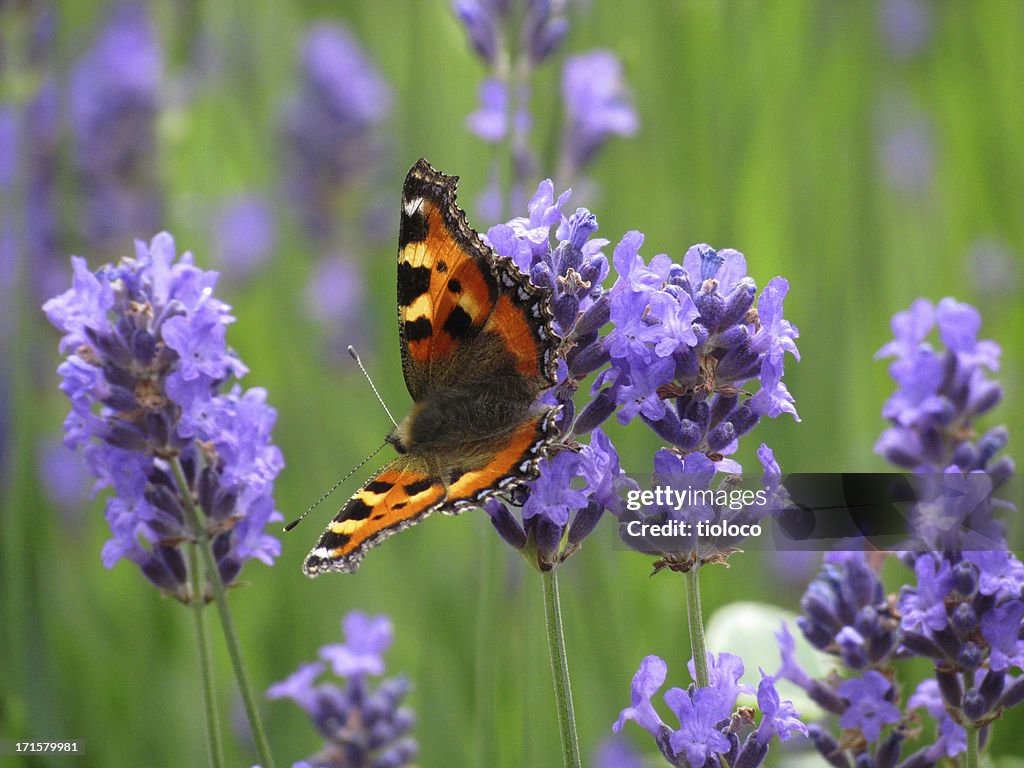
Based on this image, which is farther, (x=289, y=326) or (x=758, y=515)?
(x=289, y=326)

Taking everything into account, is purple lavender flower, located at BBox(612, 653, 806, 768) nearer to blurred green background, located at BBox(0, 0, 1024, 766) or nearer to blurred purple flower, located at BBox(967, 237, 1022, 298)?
blurred green background, located at BBox(0, 0, 1024, 766)

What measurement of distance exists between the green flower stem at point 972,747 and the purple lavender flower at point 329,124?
2.68 metres

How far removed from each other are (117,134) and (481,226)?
1112mm

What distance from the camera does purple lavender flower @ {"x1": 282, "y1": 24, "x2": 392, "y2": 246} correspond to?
11.8ft

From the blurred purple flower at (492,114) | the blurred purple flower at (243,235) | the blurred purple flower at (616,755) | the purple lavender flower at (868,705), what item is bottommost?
the blurred purple flower at (616,755)

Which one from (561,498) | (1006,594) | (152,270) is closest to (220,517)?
(152,270)

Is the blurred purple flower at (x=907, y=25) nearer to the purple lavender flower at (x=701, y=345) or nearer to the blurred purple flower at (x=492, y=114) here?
the blurred purple flower at (x=492, y=114)

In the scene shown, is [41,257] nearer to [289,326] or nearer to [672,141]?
[289,326]

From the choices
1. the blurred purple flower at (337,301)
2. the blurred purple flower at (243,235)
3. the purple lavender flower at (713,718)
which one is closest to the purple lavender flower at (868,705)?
the purple lavender flower at (713,718)

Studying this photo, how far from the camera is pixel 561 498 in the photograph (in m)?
1.16

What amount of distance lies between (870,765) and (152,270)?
1005 mm

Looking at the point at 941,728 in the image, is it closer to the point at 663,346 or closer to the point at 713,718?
the point at 713,718

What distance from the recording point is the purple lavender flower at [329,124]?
3.59 metres

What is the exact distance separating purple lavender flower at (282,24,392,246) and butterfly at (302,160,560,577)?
2.06 metres
